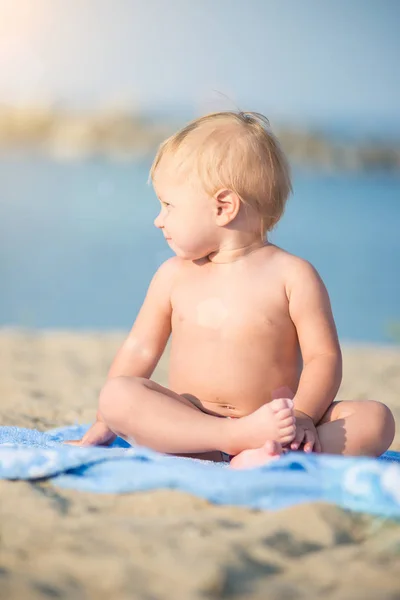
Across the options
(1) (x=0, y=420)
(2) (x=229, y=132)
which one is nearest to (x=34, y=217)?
(1) (x=0, y=420)

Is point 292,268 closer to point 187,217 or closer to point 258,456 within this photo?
point 187,217

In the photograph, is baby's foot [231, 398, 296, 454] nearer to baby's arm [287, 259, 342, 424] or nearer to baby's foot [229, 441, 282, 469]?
baby's foot [229, 441, 282, 469]

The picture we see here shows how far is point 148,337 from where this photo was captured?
2363 mm

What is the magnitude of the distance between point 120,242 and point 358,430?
420 inches

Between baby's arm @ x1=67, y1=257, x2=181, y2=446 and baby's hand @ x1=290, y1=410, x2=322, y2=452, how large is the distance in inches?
20.1

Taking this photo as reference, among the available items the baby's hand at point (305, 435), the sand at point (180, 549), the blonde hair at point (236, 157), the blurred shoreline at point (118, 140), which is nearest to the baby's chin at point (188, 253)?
the blonde hair at point (236, 157)

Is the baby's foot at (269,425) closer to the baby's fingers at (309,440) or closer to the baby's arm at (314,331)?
the baby's fingers at (309,440)

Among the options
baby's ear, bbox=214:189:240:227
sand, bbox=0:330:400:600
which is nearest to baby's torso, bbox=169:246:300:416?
baby's ear, bbox=214:189:240:227

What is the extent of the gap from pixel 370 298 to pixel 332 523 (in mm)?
9703

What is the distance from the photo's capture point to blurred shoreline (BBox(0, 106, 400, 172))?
43.4ft

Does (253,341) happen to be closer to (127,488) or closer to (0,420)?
(127,488)

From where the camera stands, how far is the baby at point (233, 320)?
2.03 meters

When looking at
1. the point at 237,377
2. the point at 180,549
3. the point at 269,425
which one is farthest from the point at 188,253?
the point at 180,549

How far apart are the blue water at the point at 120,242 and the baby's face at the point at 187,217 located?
7012 mm
